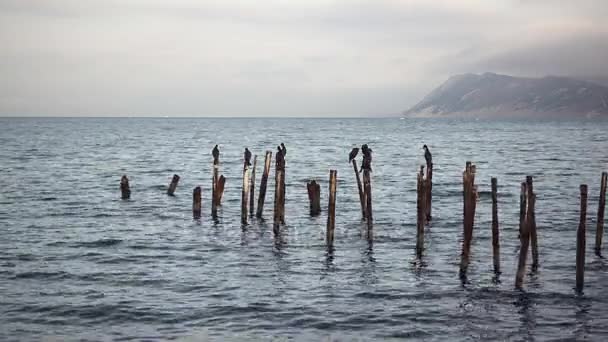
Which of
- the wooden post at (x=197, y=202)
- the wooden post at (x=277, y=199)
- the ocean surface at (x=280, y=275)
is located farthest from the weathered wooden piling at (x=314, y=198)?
the wooden post at (x=277, y=199)

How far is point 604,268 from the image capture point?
68.4ft

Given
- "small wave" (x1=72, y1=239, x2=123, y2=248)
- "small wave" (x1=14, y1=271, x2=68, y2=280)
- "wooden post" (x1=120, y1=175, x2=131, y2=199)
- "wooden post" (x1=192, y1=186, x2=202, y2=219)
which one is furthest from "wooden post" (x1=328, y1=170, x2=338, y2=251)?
"wooden post" (x1=120, y1=175, x2=131, y2=199)

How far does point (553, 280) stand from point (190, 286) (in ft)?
34.5

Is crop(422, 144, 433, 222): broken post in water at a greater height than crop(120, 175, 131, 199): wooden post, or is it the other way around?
crop(422, 144, 433, 222): broken post in water

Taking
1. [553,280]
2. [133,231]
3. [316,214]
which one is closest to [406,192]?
[316,214]

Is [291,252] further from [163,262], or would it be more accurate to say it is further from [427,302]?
[427,302]

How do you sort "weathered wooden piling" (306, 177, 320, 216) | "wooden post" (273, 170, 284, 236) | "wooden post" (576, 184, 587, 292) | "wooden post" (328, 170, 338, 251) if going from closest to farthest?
"wooden post" (576, 184, 587, 292), "wooden post" (328, 170, 338, 251), "wooden post" (273, 170, 284, 236), "weathered wooden piling" (306, 177, 320, 216)

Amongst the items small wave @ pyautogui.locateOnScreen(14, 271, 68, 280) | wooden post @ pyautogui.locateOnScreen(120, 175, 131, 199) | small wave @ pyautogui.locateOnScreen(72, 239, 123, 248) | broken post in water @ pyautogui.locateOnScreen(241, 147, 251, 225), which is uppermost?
broken post in water @ pyautogui.locateOnScreen(241, 147, 251, 225)

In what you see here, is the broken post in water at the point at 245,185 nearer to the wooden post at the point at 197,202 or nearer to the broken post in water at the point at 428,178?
the wooden post at the point at 197,202

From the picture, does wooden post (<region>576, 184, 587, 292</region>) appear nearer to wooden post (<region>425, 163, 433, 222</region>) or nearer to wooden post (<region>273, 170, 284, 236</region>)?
wooden post (<region>425, 163, 433, 222</region>)

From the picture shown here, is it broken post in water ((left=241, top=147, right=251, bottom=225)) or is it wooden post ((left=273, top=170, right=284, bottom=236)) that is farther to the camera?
broken post in water ((left=241, top=147, right=251, bottom=225))

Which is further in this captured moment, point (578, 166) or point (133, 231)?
point (578, 166)

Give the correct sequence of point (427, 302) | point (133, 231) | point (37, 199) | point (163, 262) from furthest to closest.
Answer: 1. point (37, 199)
2. point (133, 231)
3. point (163, 262)
4. point (427, 302)

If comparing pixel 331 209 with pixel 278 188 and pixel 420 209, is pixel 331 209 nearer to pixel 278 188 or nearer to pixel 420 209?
pixel 420 209
